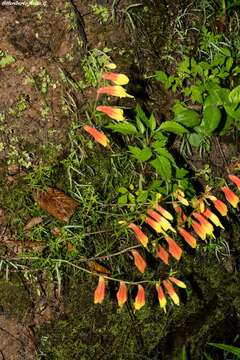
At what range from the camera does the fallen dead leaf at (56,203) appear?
221 centimetres

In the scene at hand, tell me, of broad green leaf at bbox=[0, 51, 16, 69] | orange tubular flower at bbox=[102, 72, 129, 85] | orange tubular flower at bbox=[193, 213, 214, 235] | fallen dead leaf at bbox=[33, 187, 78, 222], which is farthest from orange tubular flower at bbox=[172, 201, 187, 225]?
broad green leaf at bbox=[0, 51, 16, 69]

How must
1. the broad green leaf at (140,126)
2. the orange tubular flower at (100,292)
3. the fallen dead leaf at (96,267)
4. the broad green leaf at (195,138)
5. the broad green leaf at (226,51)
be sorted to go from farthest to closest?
1. the broad green leaf at (226,51)
2. the broad green leaf at (195,138)
3. the fallen dead leaf at (96,267)
4. the broad green leaf at (140,126)
5. the orange tubular flower at (100,292)

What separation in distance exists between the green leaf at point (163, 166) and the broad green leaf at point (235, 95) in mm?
520

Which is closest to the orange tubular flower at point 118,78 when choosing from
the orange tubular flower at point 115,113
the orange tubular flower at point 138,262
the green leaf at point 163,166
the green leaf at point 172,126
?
the orange tubular flower at point 115,113

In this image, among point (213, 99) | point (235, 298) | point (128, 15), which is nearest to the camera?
point (213, 99)

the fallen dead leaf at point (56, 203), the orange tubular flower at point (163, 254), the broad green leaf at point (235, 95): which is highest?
the broad green leaf at point (235, 95)

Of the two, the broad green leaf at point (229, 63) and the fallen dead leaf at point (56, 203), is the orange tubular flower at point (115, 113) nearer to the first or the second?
the fallen dead leaf at point (56, 203)

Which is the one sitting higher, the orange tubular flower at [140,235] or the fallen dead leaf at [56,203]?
the fallen dead leaf at [56,203]

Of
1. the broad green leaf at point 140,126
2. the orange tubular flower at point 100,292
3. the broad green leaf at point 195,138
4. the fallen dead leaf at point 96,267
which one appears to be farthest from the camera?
the broad green leaf at point 195,138

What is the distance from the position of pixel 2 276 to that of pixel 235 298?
4.45 ft

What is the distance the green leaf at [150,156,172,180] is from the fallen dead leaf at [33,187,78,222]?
47 cm

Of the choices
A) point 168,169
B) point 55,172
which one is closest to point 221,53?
point 168,169

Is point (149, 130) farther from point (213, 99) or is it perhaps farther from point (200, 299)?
point (200, 299)

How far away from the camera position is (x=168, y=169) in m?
2.05
